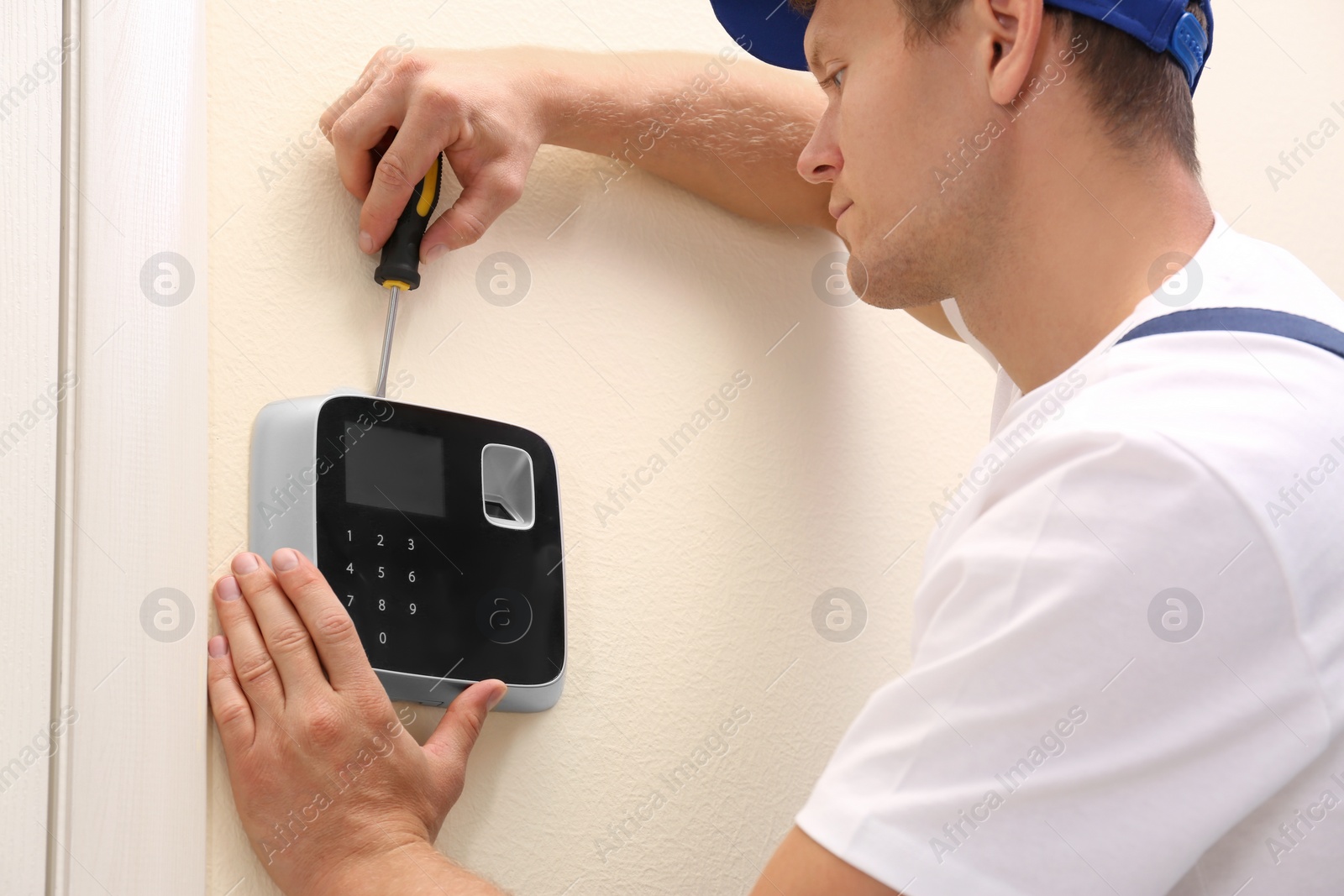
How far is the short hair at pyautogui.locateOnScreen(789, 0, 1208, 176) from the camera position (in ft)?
2.67

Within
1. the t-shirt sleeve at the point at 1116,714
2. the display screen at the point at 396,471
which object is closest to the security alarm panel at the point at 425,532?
A: the display screen at the point at 396,471

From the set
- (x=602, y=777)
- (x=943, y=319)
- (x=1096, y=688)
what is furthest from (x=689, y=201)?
(x=1096, y=688)

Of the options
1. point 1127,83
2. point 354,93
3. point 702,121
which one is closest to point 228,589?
point 354,93

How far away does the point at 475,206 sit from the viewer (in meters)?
0.86

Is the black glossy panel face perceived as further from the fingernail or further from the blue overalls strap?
the blue overalls strap

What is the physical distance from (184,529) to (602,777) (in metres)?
0.40

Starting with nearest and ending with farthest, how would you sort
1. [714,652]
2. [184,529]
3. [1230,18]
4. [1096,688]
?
1. [1096,688]
2. [184,529]
3. [714,652]
4. [1230,18]

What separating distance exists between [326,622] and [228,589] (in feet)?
0.25

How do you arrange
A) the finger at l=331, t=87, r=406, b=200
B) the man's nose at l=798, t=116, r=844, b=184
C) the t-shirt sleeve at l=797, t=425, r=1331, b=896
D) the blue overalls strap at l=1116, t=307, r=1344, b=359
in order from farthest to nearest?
1. the man's nose at l=798, t=116, r=844, b=184
2. the finger at l=331, t=87, r=406, b=200
3. the blue overalls strap at l=1116, t=307, r=1344, b=359
4. the t-shirt sleeve at l=797, t=425, r=1331, b=896

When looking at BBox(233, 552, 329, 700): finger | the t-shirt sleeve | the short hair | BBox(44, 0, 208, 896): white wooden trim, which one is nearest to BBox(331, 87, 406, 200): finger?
BBox(44, 0, 208, 896): white wooden trim

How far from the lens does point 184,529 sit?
69 cm

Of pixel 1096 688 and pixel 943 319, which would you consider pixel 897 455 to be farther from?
pixel 1096 688

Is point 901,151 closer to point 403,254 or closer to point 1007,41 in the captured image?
point 1007,41

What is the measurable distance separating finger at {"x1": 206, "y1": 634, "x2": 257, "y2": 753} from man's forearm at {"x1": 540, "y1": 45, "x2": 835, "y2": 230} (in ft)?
1.67
